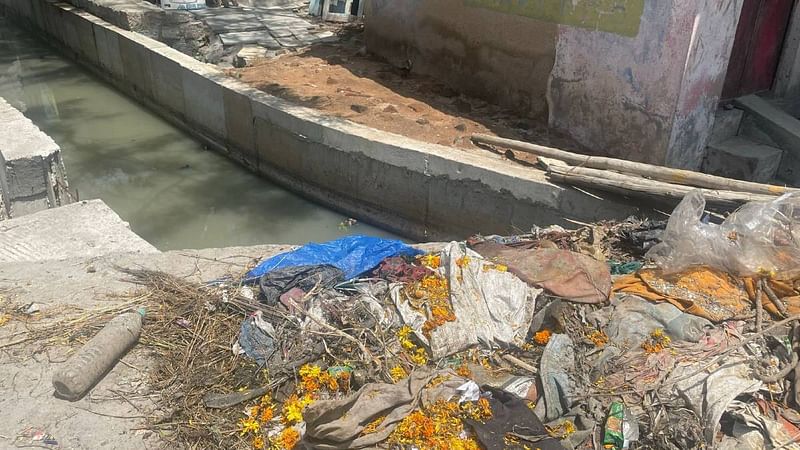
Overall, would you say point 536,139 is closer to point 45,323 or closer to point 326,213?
point 326,213

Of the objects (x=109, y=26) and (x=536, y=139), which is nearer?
(x=536, y=139)

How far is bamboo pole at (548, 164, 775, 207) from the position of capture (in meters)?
4.88

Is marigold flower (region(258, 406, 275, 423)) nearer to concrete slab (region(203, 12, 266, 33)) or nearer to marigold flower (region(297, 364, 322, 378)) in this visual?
marigold flower (region(297, 364, 322, 378))

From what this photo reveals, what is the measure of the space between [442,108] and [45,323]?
17.9ft

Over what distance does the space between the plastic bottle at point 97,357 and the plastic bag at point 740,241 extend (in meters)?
3.40

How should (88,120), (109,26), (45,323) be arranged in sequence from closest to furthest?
1. (45,323)
2. (88,120)
3. (109,26)

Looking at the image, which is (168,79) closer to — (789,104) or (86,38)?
(86,38)

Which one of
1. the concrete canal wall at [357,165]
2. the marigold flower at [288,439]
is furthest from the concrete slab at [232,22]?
the marigold flower at [288,439]

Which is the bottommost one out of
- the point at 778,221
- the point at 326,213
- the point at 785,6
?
the point at 326,213

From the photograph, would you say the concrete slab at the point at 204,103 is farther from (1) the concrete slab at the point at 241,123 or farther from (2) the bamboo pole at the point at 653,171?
(2) the bamboo pole at the point at 653,171

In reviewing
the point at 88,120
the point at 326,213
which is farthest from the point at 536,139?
the point at 88,120

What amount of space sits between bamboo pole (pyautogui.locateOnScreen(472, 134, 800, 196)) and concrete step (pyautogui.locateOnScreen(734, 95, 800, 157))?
1.55m

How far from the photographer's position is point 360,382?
324cm

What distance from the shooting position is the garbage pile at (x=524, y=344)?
2955mm
